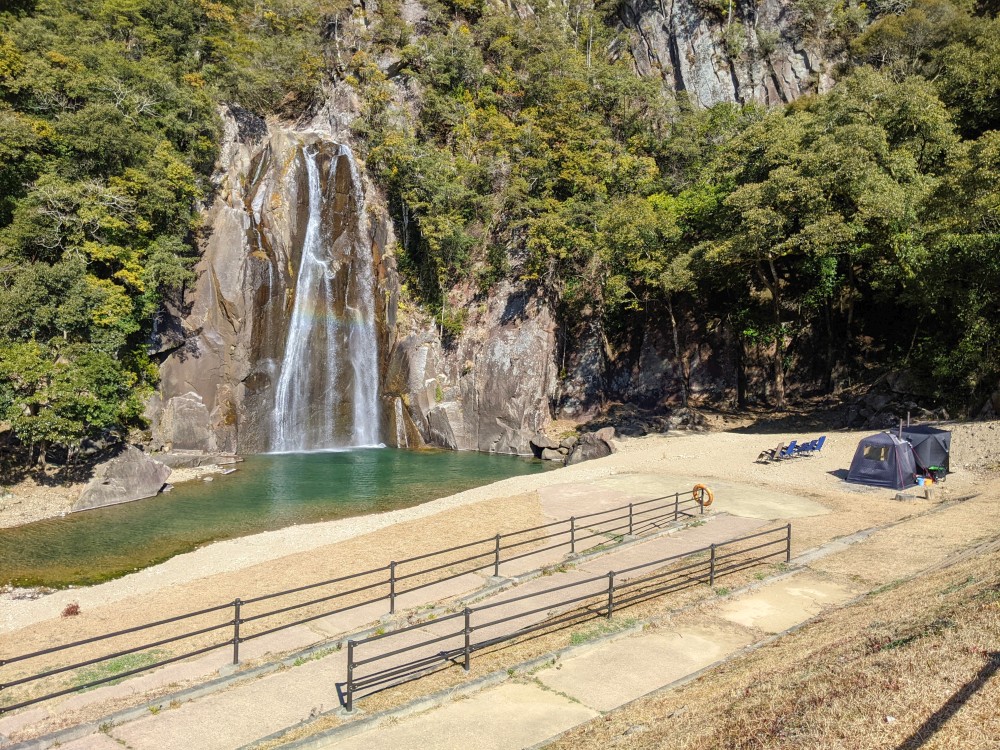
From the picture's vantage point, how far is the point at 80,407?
28078 millimetres

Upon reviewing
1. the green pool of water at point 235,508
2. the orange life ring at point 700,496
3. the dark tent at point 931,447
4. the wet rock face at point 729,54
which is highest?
the wet rock face at point 729,54

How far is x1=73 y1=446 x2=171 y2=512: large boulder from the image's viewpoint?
27.2 meters

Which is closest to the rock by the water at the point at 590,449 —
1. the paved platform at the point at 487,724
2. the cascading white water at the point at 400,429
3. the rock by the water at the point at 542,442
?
the rock by the water at the point at 542,442

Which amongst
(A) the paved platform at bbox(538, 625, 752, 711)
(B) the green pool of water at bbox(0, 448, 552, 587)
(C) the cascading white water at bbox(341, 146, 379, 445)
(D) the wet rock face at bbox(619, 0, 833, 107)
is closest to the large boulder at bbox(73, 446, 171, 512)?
(B) the green pool of water at bbox(0, 448, 552, 587)

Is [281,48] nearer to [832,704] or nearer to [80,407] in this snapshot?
[80,407]

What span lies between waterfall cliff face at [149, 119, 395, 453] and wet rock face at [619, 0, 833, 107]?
36.6m

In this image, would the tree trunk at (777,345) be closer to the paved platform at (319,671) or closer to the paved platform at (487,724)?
the paved platform at (319,671)

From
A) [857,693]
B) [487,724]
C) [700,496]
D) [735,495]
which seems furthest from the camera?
[735,495]

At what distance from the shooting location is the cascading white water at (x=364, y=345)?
41750mm

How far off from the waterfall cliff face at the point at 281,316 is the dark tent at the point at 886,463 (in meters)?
28.1

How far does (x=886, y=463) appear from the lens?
73.2 feet

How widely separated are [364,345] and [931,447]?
31642 mm

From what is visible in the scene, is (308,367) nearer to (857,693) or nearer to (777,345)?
(777,345)

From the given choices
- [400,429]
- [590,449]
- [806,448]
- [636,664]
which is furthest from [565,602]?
[400,429]
